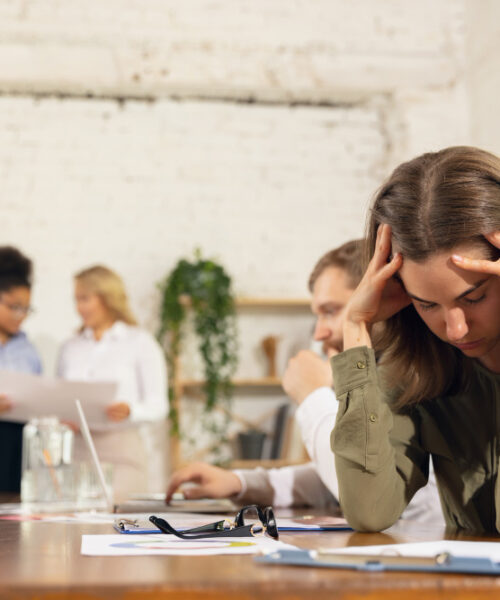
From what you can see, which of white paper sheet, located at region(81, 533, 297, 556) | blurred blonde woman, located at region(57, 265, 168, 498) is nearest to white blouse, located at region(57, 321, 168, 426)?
blurred blonde woman, located at region(57, 265, 168, 498)

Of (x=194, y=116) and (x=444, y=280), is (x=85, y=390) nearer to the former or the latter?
(x=444, y=280)

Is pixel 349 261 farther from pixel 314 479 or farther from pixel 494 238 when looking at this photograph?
pixel 494 238

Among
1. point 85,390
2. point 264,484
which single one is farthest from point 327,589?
point 85,390

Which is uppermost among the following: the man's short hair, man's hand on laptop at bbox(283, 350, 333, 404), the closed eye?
the man's short hair

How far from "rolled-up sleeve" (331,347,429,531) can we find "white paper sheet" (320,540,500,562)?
23cm

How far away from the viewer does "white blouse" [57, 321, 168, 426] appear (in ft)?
12.0

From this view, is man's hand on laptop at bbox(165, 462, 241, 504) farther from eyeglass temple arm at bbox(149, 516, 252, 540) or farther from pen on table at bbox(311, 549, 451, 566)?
pen on table at bbox(311, 549, 451, 566)

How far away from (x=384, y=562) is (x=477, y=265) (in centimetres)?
54

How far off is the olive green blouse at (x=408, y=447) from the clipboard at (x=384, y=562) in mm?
480

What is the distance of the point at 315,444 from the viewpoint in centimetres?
164

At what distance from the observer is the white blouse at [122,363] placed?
365cm

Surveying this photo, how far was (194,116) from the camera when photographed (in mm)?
5359

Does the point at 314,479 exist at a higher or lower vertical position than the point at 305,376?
lower

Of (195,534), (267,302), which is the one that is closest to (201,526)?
(195,534)
